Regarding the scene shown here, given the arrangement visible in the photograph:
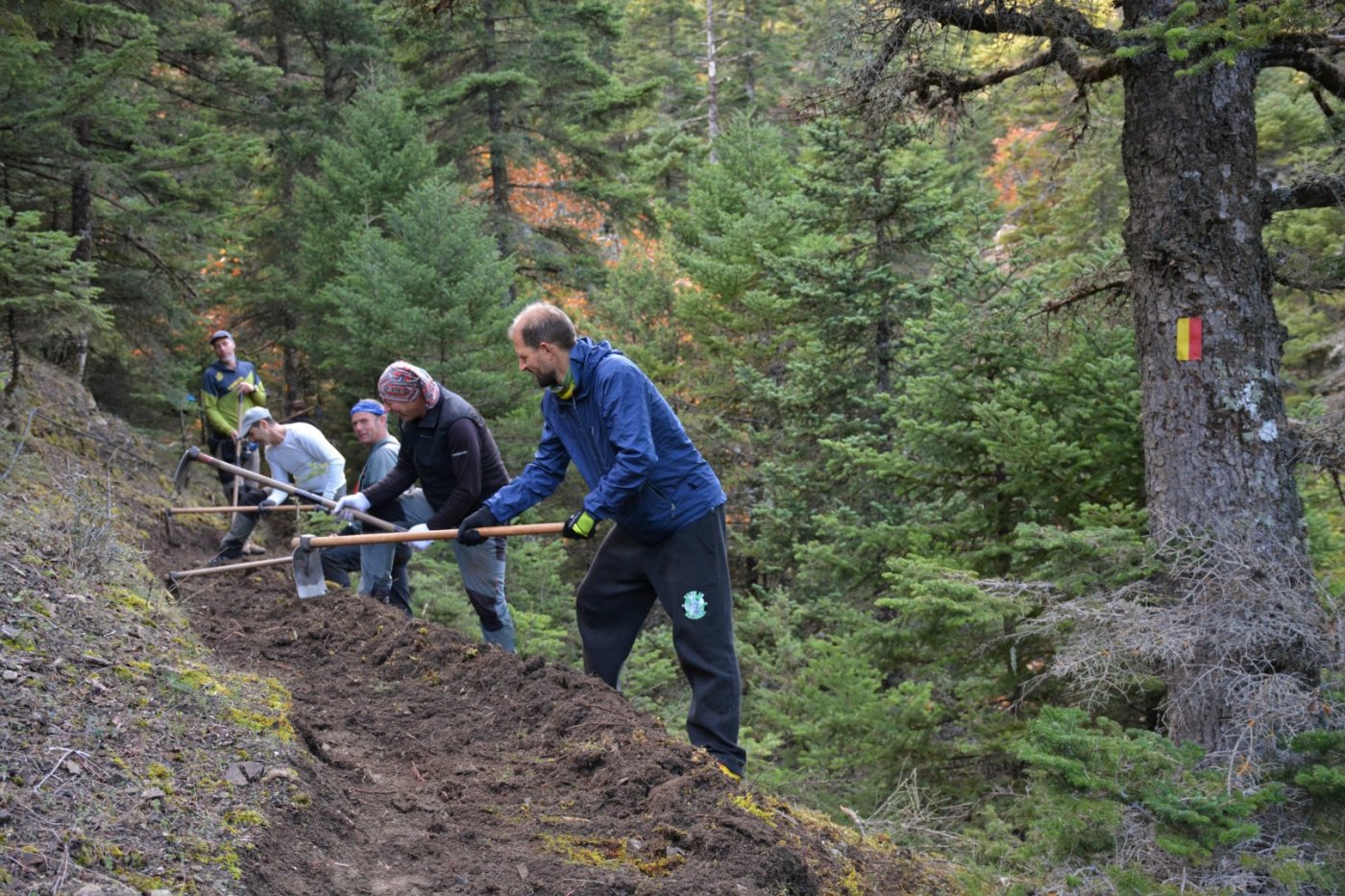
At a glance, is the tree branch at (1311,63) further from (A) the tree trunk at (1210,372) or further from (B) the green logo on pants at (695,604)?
Result: (B) the green logo on pants at (695,604)

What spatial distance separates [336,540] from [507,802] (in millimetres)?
Answer: 2975

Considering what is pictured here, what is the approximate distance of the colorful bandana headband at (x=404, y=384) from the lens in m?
6.92

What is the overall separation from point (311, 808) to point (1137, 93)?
6.04 metres

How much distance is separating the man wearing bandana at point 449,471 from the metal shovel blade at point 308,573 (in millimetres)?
384

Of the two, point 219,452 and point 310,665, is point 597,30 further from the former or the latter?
point 310,665

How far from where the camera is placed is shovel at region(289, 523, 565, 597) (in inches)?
238

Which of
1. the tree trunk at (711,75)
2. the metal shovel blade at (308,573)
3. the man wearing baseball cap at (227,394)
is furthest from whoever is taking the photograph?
the tree trunk at (711,75)

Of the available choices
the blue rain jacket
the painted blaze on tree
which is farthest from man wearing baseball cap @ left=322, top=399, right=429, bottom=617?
the painted blaze on tree

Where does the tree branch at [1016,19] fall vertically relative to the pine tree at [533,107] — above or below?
below

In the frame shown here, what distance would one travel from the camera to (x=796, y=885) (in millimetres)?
3971

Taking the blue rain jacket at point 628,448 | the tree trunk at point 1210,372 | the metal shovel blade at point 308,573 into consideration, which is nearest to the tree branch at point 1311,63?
the tree trunk at point 1210,372

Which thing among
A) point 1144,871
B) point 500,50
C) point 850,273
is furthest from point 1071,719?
point 500,50

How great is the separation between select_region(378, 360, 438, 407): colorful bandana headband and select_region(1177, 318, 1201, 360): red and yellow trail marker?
4.69 m

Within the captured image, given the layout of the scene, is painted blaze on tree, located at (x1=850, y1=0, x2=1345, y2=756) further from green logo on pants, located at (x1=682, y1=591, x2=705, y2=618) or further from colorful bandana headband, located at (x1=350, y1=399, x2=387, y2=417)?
colorful bandana headband, located at (x1=350, y1=399, x2=387, y2=417)
